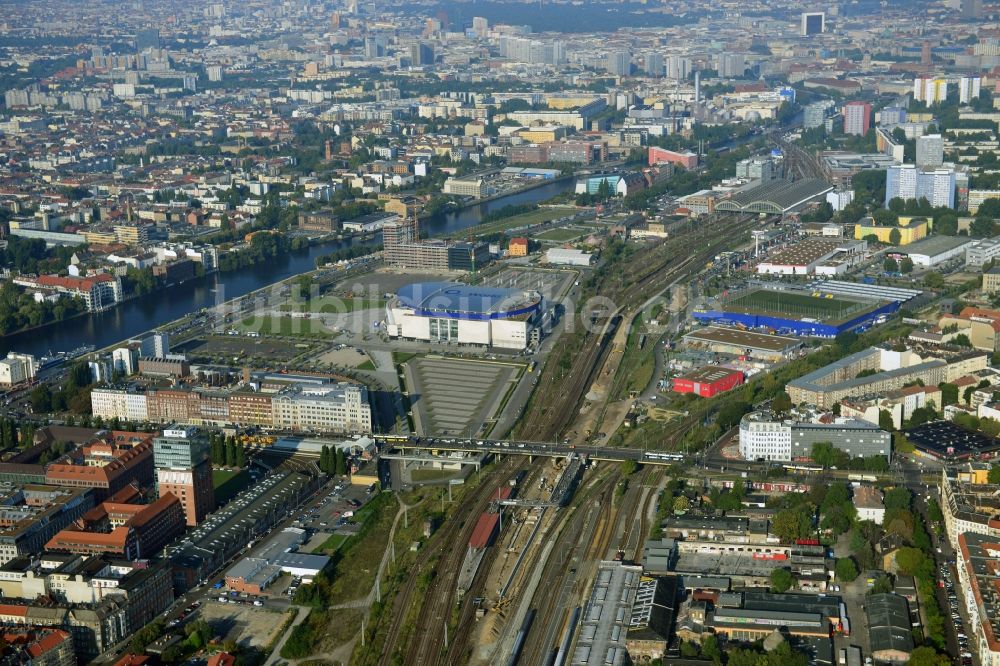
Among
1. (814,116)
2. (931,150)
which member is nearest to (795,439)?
(931,150)

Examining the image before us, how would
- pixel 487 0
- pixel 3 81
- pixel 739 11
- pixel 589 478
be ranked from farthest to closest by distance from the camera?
pixel 487 0
pixel 739 11
pixel 3 81
pixel 589 478

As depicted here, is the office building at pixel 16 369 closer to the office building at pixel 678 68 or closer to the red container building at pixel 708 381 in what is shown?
the red container building at pixel 708 381

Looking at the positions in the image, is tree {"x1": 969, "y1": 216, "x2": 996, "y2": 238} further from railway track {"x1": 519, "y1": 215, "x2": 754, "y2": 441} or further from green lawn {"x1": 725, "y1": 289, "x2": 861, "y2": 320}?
green lawn {"x1": 725, "y1": 289, "x2": 861, "y2": 320}

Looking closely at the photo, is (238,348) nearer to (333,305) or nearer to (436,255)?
(333,305)

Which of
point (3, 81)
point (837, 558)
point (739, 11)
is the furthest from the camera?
point (739, 11)

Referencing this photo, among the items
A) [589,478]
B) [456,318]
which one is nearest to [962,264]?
[456,318]

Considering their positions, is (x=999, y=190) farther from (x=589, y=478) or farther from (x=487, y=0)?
(x=487, y=0)

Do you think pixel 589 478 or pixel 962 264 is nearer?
pixel 589 478
